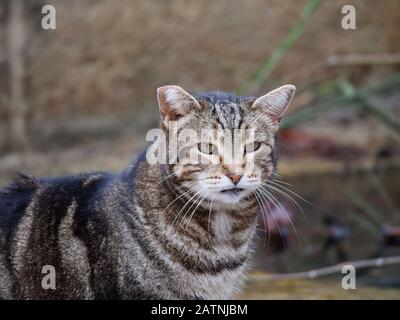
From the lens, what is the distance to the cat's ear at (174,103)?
10.8ft

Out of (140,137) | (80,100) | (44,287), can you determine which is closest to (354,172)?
(140,137)

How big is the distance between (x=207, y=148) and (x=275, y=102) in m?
0.39

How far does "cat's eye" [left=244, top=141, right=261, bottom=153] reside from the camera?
3324 mm

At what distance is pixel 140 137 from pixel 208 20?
3.56 feet

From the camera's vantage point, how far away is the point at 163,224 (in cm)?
335

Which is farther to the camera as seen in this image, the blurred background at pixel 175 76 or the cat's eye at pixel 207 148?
the blurred background at pixel 175 76

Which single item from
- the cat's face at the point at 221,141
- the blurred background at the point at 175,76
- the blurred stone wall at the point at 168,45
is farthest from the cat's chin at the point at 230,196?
the blurred stone wall at the point at 168,45

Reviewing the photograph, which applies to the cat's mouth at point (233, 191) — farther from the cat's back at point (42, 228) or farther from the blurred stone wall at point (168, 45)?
the blurred stone wall at point (168, 45)

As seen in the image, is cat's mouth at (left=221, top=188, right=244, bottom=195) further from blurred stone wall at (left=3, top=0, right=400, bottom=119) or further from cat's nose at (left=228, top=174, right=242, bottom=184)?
blurred stone wall at (left=3, top=0, right=400, bottom=119)

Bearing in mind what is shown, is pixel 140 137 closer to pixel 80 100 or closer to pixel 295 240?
pixel 80 100

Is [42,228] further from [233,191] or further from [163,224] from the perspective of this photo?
[233,191]

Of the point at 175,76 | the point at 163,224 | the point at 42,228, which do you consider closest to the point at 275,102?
the point at 163,224

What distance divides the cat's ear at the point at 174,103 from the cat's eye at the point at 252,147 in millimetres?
248

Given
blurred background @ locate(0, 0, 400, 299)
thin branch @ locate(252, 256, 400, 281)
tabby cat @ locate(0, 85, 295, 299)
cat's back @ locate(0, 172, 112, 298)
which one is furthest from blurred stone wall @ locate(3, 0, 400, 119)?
tabby cat @ locate(0, 85, 295, 299)
